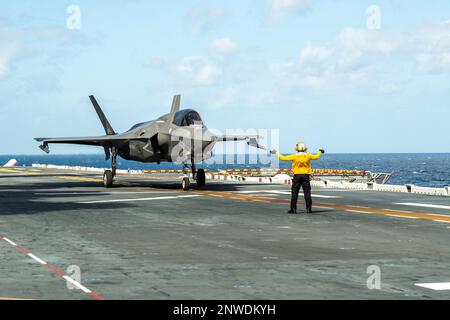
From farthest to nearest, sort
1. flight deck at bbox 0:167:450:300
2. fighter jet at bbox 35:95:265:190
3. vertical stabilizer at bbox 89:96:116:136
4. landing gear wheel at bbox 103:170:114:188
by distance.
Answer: vertical stabilizer at bbox 89:96:116:136 < landing gear wheel at bbox 103:170:114:188 < fighter jet at bbox 35:95:265:190 < flight deck at bbox 0:167:450:300

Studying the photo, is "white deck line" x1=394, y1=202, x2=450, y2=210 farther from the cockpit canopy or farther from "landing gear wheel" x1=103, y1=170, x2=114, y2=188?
"landing gear wheel" x1=103, y1=170, x2=114, y2=188

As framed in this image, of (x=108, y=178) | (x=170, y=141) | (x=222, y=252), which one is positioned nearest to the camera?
(x=222, y=252)

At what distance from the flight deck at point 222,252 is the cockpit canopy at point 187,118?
29.2 feet

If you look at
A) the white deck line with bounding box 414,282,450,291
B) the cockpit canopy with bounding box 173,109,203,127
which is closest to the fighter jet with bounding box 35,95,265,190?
the cockpit canopy with bounding box 173,109,203,127

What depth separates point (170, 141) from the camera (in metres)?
34.8

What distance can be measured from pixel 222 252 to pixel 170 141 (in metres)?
21.4

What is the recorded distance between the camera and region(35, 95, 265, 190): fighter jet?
1342 inches

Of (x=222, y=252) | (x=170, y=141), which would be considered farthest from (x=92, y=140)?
(x=222, y=252)

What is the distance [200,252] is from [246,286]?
376cm

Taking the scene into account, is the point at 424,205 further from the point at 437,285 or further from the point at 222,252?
the point at 437,285

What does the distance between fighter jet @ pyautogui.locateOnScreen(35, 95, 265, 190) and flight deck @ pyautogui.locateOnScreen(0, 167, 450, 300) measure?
8527mm

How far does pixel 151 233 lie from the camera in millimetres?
17141

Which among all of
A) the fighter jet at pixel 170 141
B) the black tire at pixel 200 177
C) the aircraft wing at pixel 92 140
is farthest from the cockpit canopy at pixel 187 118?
the black tire at pixel 200 177
